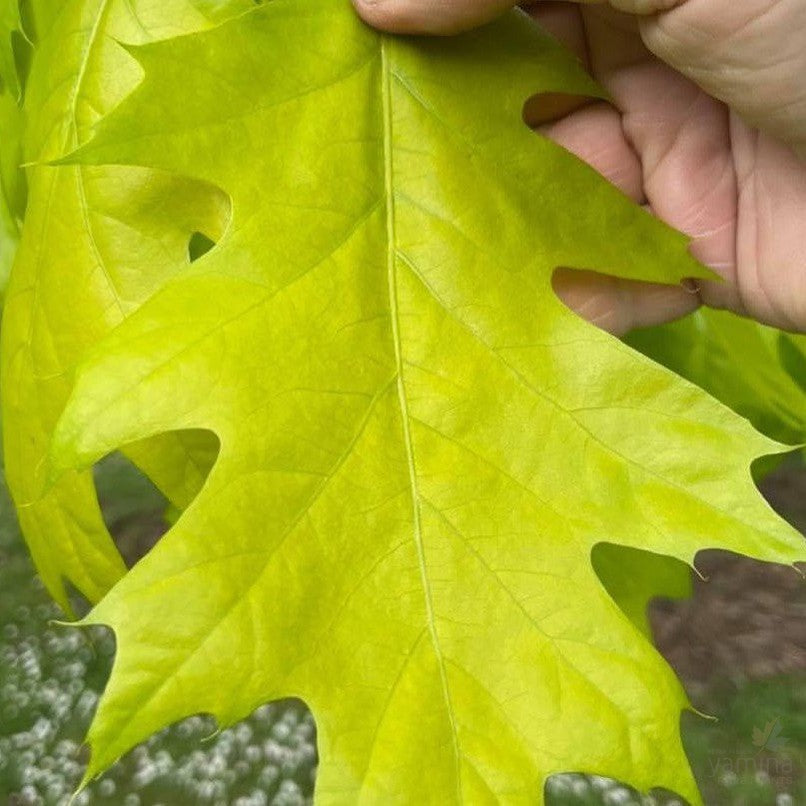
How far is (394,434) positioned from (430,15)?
210 millimetres

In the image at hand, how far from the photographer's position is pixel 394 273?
0.58 meters

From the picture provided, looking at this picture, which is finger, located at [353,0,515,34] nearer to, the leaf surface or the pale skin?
the leaf surface

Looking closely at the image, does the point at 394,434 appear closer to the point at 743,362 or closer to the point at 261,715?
the point at 743,362

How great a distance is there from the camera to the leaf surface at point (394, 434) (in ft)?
1.68

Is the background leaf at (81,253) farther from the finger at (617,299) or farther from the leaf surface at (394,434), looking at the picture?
the finger at (617,299)

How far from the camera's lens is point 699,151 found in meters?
0.81

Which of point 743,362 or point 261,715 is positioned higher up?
point 743,362

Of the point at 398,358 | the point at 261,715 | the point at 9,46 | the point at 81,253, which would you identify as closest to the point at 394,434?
the point at 398,358

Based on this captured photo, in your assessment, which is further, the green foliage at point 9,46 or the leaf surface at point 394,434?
the green foliage at point 9,46

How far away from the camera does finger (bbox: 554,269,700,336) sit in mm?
646

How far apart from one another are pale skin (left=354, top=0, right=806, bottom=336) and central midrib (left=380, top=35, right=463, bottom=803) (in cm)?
13

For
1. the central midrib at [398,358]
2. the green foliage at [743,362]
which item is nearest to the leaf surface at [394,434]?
the central midrib at [398,358]

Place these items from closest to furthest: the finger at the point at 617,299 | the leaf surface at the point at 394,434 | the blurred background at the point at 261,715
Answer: the leaf surface at the point at 394,434, the finger at the point at 617,299, the blurred background at the point at 261,715

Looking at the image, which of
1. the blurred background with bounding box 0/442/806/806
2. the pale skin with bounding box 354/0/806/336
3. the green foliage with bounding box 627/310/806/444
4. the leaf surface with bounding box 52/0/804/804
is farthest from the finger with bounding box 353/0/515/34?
the blurred background with bounding box 0/442/806/806
